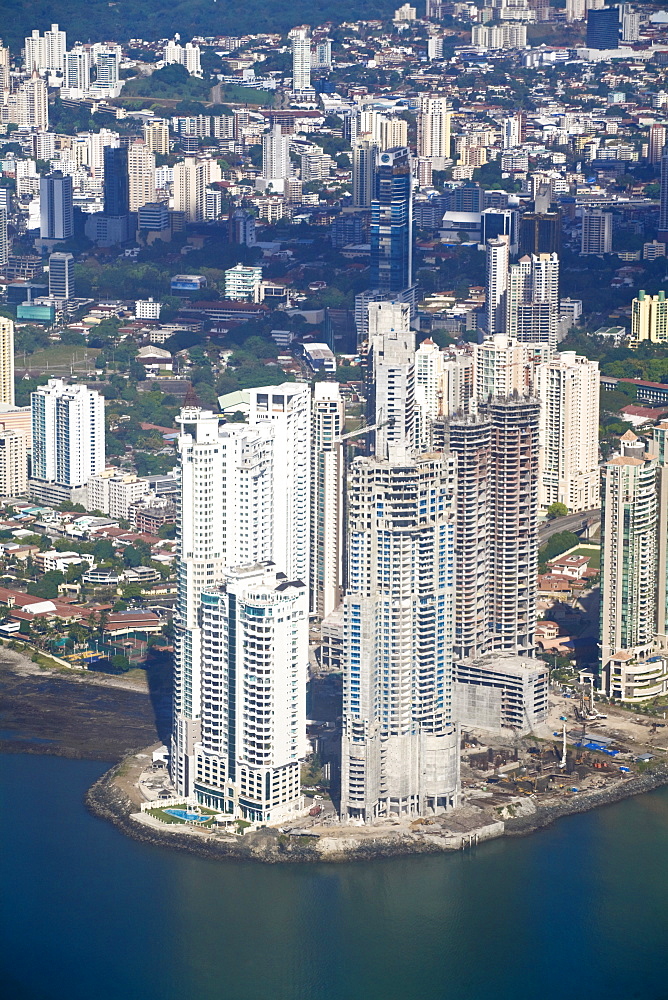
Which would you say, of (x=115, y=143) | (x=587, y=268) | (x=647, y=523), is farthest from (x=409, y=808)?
(x=115, y=143)

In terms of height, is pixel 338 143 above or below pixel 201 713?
above

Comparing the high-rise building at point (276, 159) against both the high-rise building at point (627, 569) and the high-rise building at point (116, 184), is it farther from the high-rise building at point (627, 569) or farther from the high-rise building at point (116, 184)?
the high-rise building at point (627, 569)

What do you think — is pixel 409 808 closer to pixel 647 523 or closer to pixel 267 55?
pixel 647 523

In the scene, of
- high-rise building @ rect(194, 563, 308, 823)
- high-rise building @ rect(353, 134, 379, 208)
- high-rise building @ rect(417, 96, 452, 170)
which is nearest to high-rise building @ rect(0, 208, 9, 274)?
high-rise building @ rect(353, 134, 379, 208)

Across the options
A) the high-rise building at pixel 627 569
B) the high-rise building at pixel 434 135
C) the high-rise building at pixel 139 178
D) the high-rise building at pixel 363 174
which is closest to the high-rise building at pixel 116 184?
the high-rise building at pixel 139 178

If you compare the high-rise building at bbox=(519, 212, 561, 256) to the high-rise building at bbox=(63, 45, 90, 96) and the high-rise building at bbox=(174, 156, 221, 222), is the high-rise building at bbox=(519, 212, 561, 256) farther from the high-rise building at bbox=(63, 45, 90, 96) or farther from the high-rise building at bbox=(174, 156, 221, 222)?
the high-rise building at bbox=(63, 45, 90, 96)
